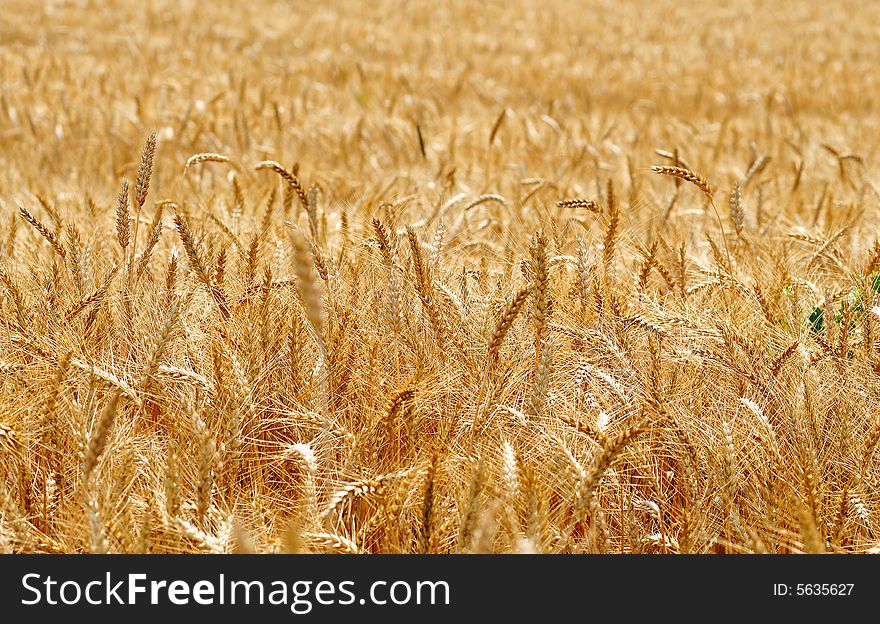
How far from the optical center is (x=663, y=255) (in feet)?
6.73

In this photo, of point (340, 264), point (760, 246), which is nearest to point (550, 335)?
point (340, 264)

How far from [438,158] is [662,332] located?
2.40 metres

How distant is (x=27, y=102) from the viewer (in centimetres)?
473

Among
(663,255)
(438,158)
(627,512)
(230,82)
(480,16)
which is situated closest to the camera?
(627,512)

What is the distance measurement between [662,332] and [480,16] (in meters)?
10.7

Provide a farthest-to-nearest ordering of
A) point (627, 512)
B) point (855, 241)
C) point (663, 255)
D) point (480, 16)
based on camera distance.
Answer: point (480, 16)
point (855, 241)
point (663, 255)
point (627, 512)

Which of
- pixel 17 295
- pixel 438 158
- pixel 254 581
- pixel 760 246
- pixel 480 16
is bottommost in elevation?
pixel 254 581

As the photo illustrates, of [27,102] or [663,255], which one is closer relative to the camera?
[663,255]

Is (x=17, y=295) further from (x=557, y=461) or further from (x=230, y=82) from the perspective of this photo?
(x=230, y=82)

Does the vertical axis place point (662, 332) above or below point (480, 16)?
below

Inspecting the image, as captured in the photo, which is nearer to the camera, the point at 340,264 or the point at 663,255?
the point at 340,264

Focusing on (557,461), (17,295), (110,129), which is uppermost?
(110,129)

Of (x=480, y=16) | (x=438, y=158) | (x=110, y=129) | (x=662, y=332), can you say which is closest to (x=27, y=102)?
(x=110, y=129)

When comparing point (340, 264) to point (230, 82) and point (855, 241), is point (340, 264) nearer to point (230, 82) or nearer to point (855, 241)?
point (855, 241)
